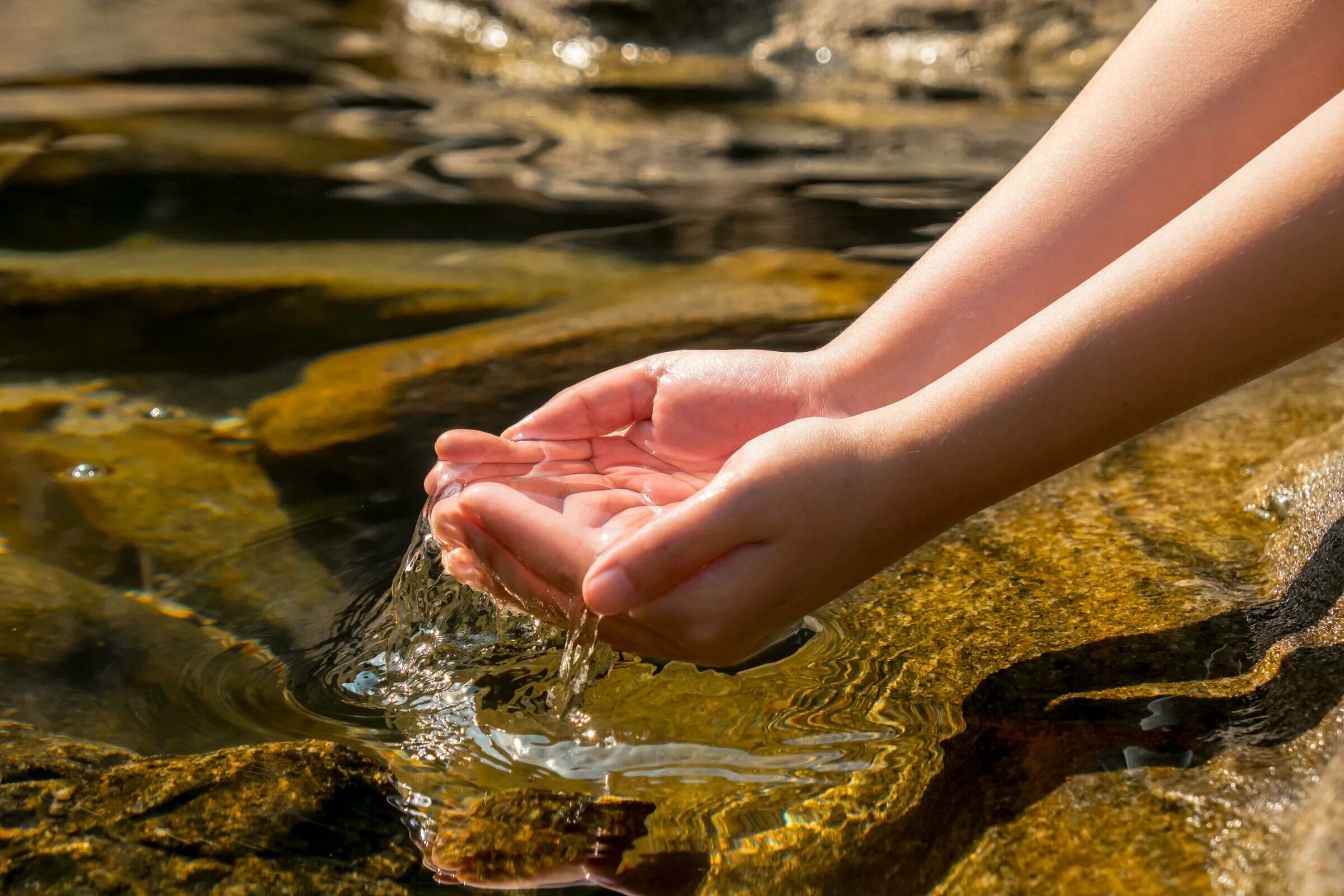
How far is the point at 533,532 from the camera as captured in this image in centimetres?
147

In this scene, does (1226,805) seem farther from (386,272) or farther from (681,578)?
(386,272)

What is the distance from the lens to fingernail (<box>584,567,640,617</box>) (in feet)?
4.54

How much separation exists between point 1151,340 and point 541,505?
2.42ft

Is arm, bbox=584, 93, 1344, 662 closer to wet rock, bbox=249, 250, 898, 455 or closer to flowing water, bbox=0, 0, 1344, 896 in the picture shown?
flowing water, bbox=0, 0, 1344, 896

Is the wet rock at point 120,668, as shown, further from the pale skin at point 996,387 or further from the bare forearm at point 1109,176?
the bare forearm at point 1109,176

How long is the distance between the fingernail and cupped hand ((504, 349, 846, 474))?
1.44 ft

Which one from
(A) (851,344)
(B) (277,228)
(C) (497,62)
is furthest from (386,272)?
(C) (497,62)

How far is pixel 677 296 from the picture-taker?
320 centimetres

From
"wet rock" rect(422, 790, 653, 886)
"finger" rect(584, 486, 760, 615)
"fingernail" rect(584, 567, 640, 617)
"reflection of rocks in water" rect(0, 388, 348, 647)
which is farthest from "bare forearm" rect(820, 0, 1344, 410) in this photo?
"reflection of rocks in water" rect(0, 388, 348, 647)

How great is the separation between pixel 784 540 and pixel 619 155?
11.4ft

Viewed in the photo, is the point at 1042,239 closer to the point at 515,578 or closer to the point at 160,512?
the point at 515,578

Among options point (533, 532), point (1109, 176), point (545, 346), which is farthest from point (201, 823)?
point (545, 346)

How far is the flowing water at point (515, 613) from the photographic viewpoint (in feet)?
4.42

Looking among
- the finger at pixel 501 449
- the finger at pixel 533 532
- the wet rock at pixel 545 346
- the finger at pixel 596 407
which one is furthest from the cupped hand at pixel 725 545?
the wet rock at pixel 545 346
